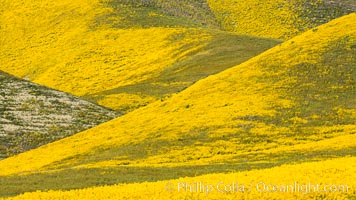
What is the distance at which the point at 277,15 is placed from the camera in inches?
6004

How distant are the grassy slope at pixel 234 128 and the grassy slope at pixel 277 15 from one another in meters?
78.4

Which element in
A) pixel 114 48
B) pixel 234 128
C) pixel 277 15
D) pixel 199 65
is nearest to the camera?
pixel 234 128

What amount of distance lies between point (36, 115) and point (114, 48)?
48297mm

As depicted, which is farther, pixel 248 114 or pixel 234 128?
pixel 248 114

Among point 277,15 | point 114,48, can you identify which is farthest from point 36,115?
point 277,15

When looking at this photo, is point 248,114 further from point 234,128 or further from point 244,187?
point 244,187

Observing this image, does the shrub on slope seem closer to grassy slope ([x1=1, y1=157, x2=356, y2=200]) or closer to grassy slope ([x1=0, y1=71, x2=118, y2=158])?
grassy slope ([x1=0, y1=71, x2=118, y2=158])

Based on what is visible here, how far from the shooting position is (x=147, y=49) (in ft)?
372

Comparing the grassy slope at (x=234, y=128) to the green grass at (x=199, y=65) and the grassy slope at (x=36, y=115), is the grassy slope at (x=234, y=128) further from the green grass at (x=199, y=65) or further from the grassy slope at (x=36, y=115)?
the green grass at (x=199, y=65)

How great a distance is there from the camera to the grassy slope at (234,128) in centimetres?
3706

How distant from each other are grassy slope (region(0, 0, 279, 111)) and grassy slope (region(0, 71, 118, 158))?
771 cm

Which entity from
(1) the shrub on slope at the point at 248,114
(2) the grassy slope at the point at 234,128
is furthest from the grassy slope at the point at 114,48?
(2) the grassy slope at the point at 234,128

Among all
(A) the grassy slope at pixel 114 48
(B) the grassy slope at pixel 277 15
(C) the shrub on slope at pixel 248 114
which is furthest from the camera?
(B) the grassy slope at pixel 277 15

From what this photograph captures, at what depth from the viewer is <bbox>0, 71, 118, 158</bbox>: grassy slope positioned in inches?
2544
